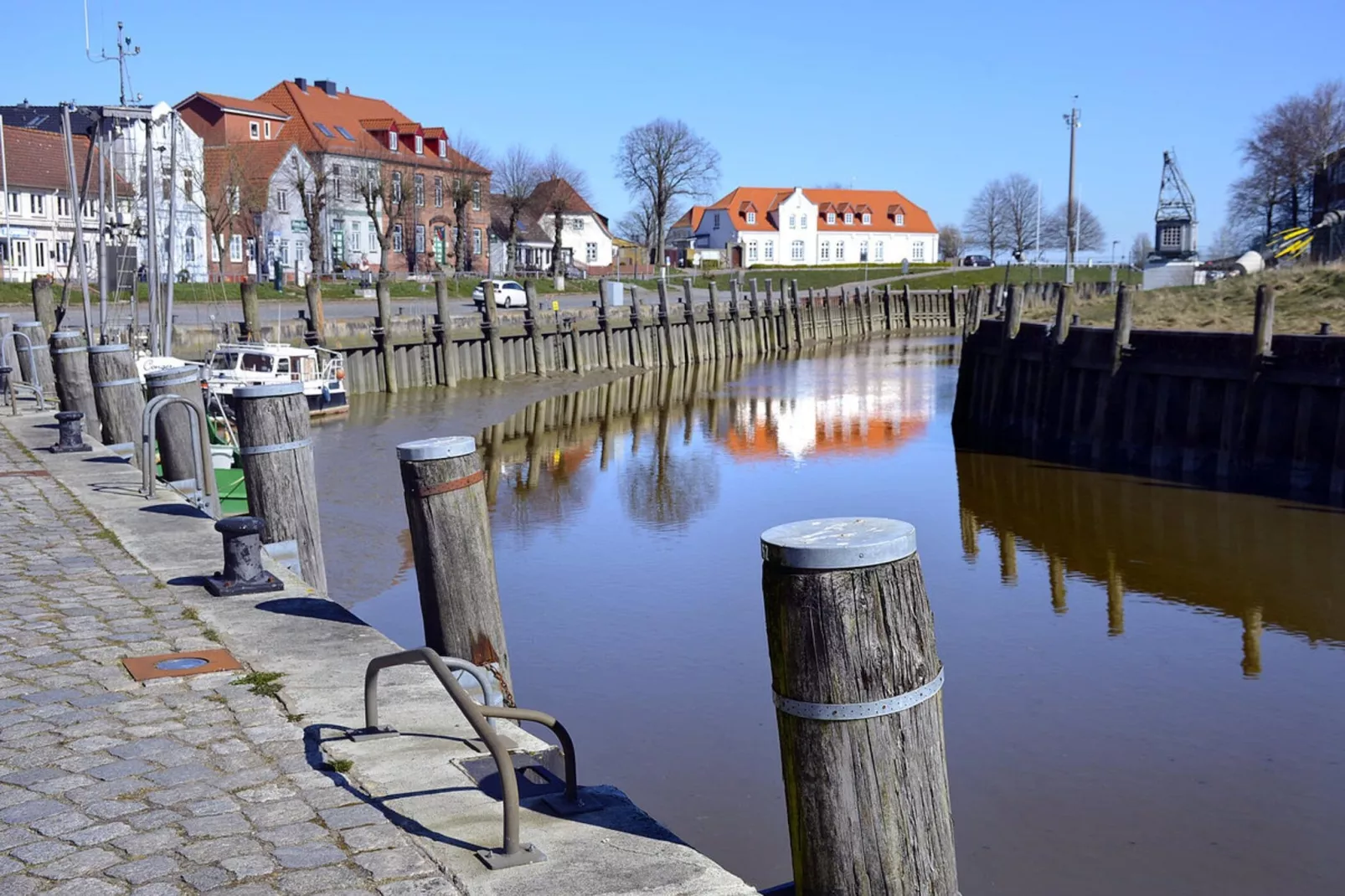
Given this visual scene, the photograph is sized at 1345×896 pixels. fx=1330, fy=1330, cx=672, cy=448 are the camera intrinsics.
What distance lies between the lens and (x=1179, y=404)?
21.7m

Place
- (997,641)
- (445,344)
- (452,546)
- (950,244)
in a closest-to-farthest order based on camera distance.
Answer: (452,546) → (997,641) → (445,344) → (950,244)

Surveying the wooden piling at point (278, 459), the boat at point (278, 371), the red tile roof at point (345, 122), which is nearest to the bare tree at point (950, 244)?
the red tile roof at point (345, 122)

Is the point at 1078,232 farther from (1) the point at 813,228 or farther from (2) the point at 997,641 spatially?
(2) the point at 997,641

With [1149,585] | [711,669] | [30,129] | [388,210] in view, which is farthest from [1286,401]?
[30,129]

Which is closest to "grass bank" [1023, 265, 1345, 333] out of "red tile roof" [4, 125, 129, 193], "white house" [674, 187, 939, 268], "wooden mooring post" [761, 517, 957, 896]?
"wooden mooring post" [761, 517, 957, 896]

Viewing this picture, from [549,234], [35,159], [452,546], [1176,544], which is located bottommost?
[1176,544]

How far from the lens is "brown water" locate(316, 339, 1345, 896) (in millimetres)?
8531

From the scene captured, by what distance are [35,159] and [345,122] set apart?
759 inches

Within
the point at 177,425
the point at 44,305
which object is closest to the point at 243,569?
the point at 177,425

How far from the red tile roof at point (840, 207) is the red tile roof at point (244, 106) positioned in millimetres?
49460

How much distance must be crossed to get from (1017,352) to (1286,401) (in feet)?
28.4

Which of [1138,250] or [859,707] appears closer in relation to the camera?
[859,707]

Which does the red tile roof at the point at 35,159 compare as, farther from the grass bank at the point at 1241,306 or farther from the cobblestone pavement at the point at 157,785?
the cobblestone pavement at the point at 157,785

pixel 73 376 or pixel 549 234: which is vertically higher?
pixel 549 234
